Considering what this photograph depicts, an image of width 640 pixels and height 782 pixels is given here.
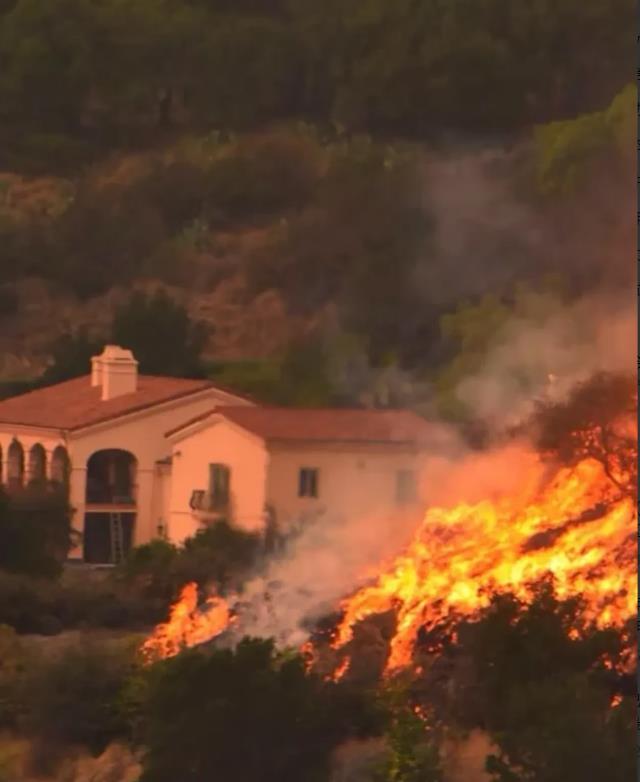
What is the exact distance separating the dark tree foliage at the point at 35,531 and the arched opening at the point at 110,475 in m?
1.49

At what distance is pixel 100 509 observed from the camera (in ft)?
131

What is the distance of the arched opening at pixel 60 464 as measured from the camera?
133ft

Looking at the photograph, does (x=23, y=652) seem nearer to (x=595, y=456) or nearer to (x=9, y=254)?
(x=595, y=456)

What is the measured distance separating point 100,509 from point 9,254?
18734 millimetres

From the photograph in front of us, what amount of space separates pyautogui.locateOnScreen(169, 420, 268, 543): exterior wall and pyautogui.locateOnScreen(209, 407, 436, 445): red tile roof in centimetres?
25

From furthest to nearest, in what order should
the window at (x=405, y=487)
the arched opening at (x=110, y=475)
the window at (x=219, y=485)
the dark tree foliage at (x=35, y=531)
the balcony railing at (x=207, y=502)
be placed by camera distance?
1. the arched opening at (x=110, y=475)
2. the window at (x=219, y=485)
3. the balcony railing at (x=207, y=502)
4. the dark tree foliage at (x=35, y=531)
5. the window at (x=405, y=487)

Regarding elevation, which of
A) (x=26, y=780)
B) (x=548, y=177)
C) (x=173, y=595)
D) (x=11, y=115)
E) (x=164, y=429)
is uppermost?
(x=11, y=115)

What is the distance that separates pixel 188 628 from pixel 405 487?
5.42 m

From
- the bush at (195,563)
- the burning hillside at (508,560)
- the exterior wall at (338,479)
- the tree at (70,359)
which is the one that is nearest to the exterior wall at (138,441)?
the exterior wall at (338,479)

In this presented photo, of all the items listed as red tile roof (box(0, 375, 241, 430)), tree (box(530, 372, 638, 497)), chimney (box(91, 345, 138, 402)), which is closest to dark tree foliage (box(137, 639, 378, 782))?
tree (box(530, 372, 638, 497))

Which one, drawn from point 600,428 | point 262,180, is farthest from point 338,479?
point 262,180

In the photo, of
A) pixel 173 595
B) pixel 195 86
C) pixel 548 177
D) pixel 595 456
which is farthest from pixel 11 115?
pixel 595 456

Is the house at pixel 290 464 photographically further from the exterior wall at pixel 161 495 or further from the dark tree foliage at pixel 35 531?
the dark tree foliage at pixel 35 531

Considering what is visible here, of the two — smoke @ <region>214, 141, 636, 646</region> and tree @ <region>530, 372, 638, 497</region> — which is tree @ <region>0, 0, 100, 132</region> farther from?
tree @ <region>530, 372, 638, 497</region>
